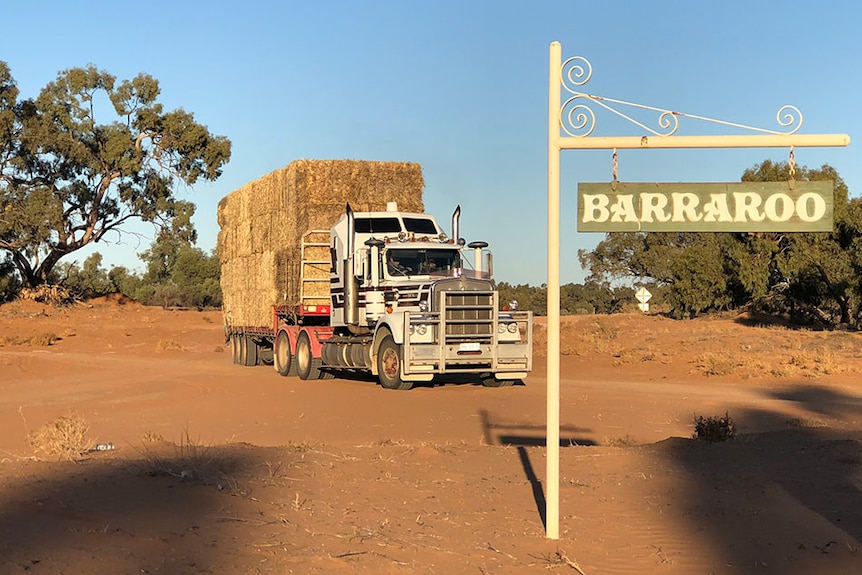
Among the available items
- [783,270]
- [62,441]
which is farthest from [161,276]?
[62,441]

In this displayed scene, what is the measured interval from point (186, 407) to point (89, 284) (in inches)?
1929

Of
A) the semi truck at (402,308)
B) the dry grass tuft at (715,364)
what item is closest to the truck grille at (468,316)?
the semi truck at (402,308)

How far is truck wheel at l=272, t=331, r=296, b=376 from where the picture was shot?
26719 millimetres

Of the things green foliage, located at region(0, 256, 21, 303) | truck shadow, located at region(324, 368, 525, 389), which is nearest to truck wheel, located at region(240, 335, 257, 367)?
truck shadow, located at region(324, 368, 525, 389)

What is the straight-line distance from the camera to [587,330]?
4381cm

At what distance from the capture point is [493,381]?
23469 millimetres

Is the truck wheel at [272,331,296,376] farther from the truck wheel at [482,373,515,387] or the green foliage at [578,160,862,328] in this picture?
the green foliage at [578,160,862,328]

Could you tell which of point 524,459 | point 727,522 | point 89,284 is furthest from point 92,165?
point 727,522

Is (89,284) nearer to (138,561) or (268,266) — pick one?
(268,266)

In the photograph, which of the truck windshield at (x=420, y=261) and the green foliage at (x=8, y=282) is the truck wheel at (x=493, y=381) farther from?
the green foliage at (x=8, y=282)

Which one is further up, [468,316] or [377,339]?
[468,316]

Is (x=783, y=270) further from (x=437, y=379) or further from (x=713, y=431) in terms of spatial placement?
(x=713, y=431)

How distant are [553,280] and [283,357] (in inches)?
785

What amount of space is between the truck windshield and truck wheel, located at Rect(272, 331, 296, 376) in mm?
5524
